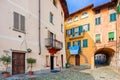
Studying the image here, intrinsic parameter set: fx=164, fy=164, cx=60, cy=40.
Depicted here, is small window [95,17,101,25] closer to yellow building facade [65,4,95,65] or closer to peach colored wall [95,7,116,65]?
peach colored wall [95,7,116,65]

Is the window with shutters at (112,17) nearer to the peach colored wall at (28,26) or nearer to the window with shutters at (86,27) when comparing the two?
the window with shutters at (86,27)

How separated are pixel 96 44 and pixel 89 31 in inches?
119

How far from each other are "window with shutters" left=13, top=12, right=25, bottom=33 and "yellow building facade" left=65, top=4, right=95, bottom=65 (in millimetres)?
18340

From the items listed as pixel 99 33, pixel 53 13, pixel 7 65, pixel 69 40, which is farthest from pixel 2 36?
pixel 69 40

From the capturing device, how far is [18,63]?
14.3m

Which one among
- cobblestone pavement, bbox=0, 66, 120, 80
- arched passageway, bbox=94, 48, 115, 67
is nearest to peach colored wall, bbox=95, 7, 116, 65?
arched passageway, bbox=94, 48, 115, 67

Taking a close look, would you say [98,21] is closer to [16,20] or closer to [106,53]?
[106,53]

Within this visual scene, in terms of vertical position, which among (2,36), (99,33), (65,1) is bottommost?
(2,36)

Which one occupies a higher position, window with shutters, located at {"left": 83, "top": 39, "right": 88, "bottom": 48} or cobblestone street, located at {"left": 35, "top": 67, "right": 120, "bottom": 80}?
window with shutters, located at {"left": 83, "top": 39, "right": 88, "bottom": 48}

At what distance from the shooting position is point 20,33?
14445 mm

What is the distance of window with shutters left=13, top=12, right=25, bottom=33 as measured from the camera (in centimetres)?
1394

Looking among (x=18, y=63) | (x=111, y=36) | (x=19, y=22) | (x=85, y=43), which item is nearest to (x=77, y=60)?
(x=85, y=43)

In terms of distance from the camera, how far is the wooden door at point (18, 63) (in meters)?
13.7

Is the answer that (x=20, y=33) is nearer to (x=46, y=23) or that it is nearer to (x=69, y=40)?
(x=46, y=23)
